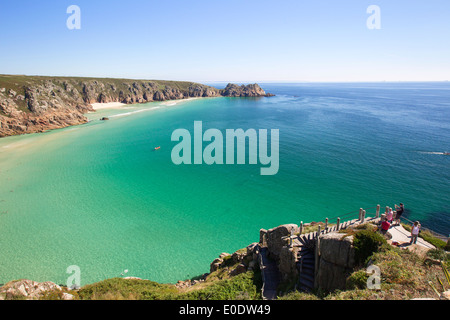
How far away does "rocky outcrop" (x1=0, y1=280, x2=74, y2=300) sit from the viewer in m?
13.2

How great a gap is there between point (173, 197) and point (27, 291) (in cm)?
2358

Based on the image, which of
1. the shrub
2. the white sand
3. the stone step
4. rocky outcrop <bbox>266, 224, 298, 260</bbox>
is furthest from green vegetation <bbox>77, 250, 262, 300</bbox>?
the white sand

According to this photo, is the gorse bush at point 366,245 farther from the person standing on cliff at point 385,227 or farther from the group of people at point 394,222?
the group of people at point 394,222

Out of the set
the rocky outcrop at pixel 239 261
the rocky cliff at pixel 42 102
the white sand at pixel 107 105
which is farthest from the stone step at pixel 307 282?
the white sand at pixel 107 105

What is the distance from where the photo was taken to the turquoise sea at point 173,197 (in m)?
25.8

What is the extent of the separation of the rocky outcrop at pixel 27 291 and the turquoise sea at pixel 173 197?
897 cm

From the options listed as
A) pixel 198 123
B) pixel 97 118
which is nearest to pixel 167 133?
pixel 198 123

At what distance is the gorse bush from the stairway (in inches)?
141

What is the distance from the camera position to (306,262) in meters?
17.3

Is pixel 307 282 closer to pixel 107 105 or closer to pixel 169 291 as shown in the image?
pixel 169 291

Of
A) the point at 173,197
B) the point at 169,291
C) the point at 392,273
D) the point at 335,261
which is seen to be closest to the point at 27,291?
the point at 169,291

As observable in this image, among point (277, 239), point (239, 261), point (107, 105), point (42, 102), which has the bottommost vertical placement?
point (239, 261)

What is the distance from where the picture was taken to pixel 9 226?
98.8 feet

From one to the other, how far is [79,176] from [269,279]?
42378 mm
